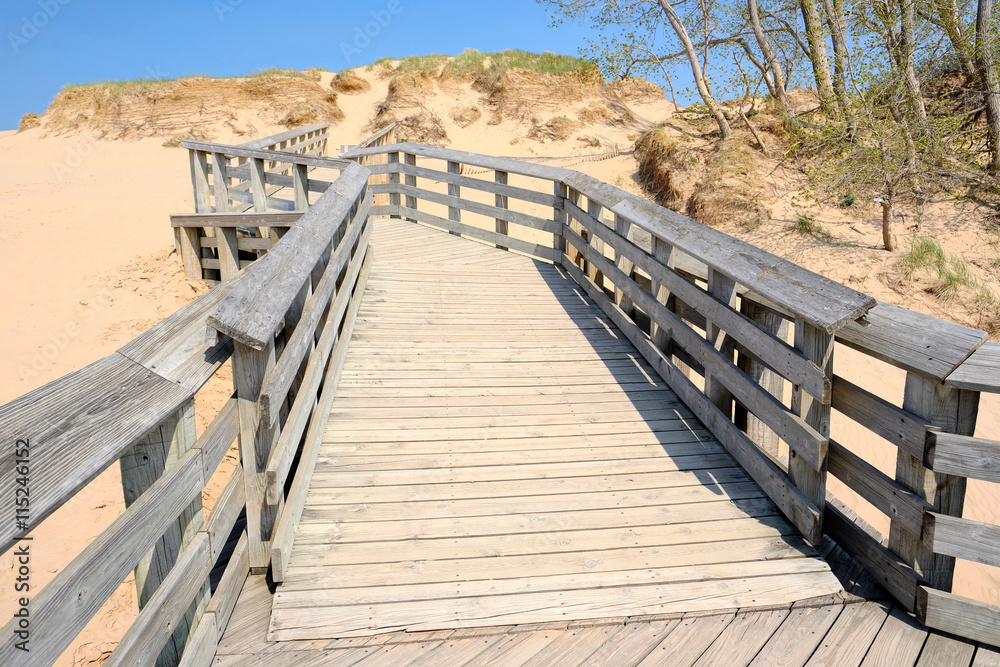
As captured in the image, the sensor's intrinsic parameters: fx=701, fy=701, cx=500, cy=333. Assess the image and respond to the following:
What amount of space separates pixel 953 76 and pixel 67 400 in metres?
18.3

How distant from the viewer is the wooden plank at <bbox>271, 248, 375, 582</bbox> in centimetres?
283

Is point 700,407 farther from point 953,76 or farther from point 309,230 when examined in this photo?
point 953,76

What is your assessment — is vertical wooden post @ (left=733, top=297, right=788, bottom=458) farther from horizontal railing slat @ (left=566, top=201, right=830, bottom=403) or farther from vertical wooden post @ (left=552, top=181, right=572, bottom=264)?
vertical wooden post @ (left=552, top=181, right=572, bottom=264)

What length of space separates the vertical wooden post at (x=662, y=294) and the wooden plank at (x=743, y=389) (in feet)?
0.23

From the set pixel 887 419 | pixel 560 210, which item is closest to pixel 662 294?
pixel 887 419

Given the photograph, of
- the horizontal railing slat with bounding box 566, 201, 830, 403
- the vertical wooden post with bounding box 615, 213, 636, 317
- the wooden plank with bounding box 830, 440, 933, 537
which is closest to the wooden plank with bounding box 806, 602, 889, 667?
the wooden plank with bounding box 830, 440, 933, 537

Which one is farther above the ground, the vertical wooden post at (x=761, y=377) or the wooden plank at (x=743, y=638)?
the vertical wooden post at (x=761, y=377)

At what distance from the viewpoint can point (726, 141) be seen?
16.3m

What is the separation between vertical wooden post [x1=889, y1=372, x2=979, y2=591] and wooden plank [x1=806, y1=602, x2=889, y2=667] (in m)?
0.25

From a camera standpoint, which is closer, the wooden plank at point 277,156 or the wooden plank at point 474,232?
the wooden plank at point 277,156

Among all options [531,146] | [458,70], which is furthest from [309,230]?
[458,70]

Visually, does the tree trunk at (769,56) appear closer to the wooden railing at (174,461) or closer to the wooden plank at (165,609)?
the wooden railing at (174,461)

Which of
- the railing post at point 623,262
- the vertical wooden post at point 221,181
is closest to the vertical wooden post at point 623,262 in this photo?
the railing post at point 623,262

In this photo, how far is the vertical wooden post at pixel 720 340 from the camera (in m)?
4.17
